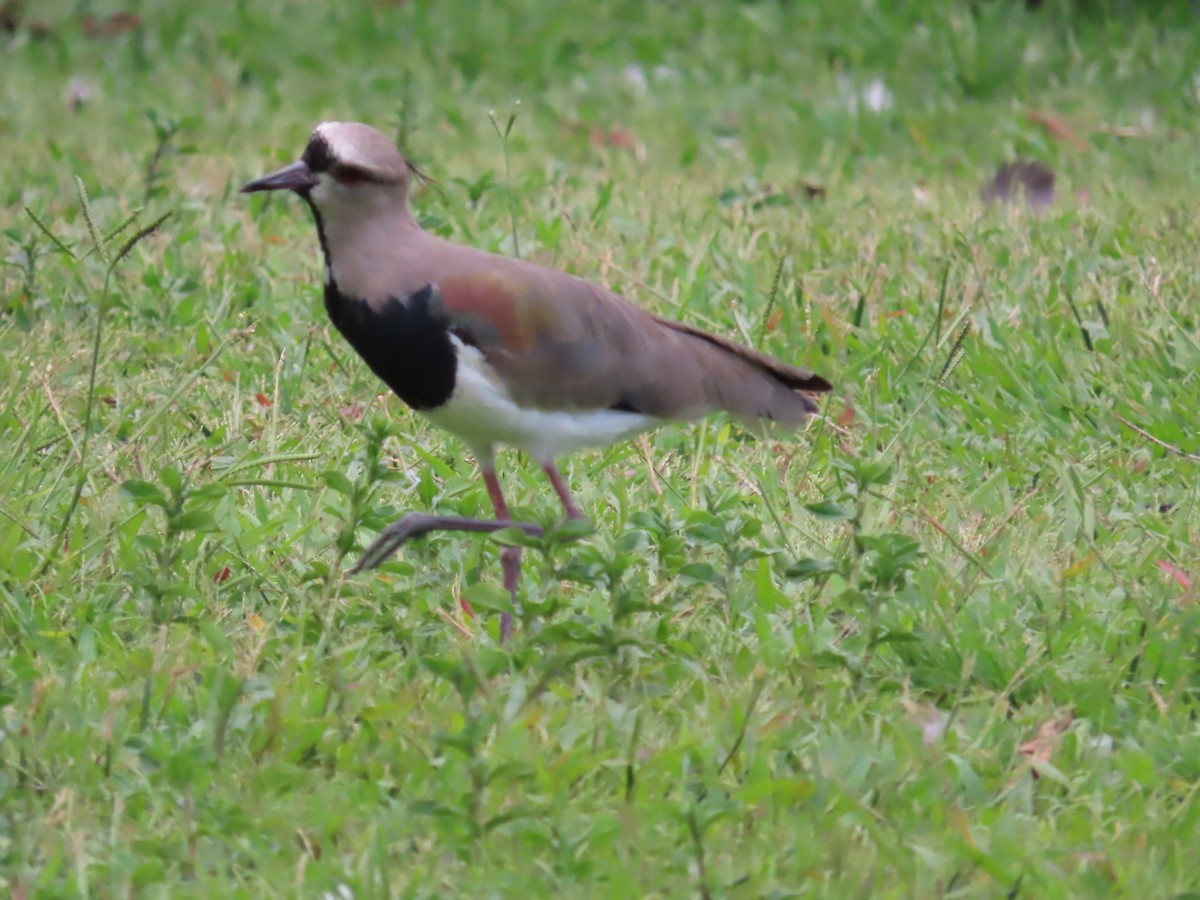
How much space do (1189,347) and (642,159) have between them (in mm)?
2711

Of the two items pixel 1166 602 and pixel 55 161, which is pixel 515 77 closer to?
pixel 55 161

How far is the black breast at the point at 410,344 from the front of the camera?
3.64 metres

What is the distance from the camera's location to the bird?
12.0ft

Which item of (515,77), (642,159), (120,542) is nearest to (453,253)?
(120,542)

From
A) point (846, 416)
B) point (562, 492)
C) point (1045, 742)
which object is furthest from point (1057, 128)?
point (1045, 742)

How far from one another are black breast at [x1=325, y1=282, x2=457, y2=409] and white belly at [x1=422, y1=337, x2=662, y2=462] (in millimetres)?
30

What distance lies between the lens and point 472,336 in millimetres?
3713

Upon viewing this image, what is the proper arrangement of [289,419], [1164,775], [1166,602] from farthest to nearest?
[289,419], [1166,602], [1164,775]

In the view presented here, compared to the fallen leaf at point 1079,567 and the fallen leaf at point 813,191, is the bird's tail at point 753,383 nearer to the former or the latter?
the fallen leaf at point 1079,567

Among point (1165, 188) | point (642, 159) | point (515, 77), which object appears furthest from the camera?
point (515, 77)

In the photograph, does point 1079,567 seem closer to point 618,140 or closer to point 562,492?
point 562,492

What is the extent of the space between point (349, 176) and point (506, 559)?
84 centimetres

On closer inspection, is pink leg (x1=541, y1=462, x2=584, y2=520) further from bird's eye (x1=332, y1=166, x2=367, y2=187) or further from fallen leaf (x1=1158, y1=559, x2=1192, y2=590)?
fallen leaf (x1=1158, y1=559, x2=1192, y2=590)

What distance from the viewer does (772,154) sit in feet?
23.9
